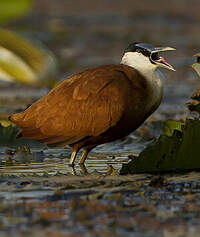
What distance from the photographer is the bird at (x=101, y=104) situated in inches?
244

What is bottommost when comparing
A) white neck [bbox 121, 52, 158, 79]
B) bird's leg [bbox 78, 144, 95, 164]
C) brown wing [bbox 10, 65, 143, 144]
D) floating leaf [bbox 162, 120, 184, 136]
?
bird's leg [bbox 78, 144, 95, 164]

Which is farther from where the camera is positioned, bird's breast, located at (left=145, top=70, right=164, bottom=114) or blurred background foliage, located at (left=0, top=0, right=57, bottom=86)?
blurred background foliage, located at (left=0, top=0, right=57, bottom=86)

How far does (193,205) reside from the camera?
499 cm

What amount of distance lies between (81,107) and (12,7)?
7357mm

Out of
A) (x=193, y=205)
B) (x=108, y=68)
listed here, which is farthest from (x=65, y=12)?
(x=193, y=205)

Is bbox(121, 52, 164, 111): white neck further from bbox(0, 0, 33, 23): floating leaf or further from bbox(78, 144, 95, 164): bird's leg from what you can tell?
bbox(0, 0, 33, 23): floating leaf

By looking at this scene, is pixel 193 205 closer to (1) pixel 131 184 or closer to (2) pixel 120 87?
(1) pixel 131 184

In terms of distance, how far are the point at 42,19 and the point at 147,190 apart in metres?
18.5

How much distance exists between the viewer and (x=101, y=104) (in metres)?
6.26

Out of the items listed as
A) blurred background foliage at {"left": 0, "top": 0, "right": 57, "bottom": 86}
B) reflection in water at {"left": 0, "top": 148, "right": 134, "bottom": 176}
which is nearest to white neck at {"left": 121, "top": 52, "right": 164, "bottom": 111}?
reflection in water at {"left": 0, "top": 148, "right": 134, "bottom": 176}

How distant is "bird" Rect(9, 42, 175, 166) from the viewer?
20.3ft

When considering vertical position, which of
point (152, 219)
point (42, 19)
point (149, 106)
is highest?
point (42, 19)

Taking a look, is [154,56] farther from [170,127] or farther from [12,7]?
[12,7]

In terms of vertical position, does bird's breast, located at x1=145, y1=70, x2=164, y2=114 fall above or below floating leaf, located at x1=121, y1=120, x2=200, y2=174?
above
